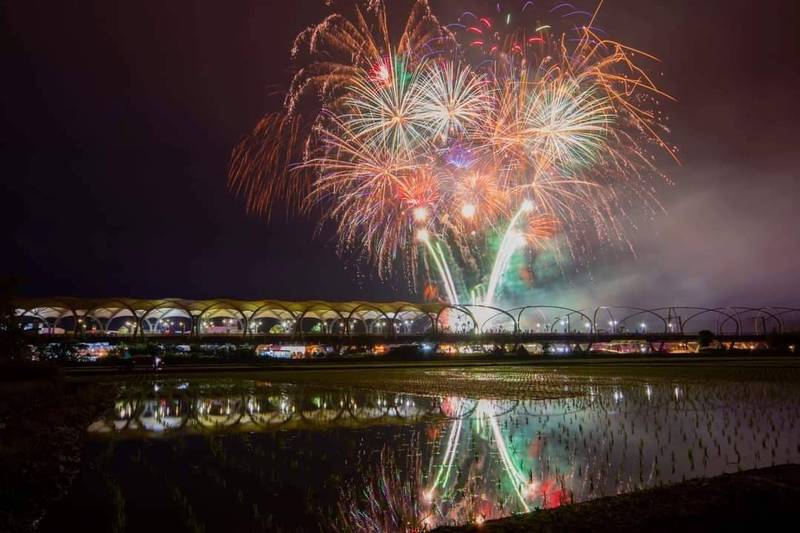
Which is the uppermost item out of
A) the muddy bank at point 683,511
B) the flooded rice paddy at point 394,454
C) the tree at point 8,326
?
the tree at point 8,326

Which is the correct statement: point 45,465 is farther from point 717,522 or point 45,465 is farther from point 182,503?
point 717,522

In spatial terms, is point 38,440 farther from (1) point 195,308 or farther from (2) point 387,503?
(1) point 195,308

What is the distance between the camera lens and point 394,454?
588 inches

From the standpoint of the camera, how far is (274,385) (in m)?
35.8

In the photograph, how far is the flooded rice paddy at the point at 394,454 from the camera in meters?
10.3

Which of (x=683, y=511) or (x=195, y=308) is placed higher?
(x=195, y=308)

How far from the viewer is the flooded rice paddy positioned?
1032 centimetres

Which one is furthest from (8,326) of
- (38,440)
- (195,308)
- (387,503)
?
(195,308)

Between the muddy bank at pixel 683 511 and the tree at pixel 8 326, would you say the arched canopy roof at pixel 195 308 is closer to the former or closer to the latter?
the tree at pixel 8 326

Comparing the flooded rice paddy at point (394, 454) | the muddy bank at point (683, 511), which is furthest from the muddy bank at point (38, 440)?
the muddy bank at point (683, 511)

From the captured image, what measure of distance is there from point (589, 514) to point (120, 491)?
366 inches

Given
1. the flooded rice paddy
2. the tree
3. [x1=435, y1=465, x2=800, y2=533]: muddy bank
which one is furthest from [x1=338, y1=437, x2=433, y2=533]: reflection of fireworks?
the tree

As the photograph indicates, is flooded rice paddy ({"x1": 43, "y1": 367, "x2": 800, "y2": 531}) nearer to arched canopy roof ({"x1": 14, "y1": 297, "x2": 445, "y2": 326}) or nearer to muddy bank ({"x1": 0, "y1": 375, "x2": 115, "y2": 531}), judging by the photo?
muddy bank ({"x1": 0, "y1": 375, "x2": 115, "y2": 531})

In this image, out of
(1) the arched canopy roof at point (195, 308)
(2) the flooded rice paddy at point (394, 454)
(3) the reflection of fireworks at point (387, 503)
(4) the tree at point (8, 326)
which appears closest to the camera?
(3) the reflection of fireworks at point (387, 503)
